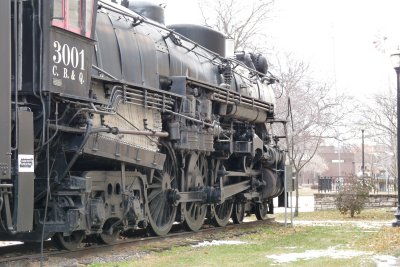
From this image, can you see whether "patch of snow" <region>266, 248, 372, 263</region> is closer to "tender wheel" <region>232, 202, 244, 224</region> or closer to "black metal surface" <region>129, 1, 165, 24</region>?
"tender wheel" <region>232, 202, 244, 224</region>

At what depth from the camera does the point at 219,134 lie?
1570 centimetres

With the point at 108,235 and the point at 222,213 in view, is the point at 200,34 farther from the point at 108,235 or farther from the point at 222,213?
the point at 108,235

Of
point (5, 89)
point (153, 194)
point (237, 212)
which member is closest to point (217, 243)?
point (153, 194)

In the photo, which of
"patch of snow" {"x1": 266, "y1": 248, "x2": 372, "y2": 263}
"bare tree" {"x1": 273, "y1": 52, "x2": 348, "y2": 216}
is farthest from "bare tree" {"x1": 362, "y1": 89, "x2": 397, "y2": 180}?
"patch of snow" {"x1": 266, "y1": 248, "x2": 372, "y2": 263}

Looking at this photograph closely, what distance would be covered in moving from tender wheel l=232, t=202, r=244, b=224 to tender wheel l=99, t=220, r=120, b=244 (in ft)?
21.5

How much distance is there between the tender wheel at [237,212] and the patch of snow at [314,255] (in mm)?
6625

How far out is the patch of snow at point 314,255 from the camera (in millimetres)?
10530

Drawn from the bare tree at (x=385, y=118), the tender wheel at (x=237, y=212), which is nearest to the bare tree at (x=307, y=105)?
the bare tree at (x=385, y=118)

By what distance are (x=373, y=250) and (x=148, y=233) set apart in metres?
4.91

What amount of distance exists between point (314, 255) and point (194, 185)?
4.59 metres

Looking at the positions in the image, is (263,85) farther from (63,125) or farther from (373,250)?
(63,125)

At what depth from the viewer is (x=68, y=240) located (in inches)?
444

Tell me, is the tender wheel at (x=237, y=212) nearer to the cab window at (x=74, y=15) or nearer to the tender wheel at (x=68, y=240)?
the tender wheel at (x=68, y=240)

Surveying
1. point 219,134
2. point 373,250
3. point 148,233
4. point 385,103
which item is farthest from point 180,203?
point 385,103
